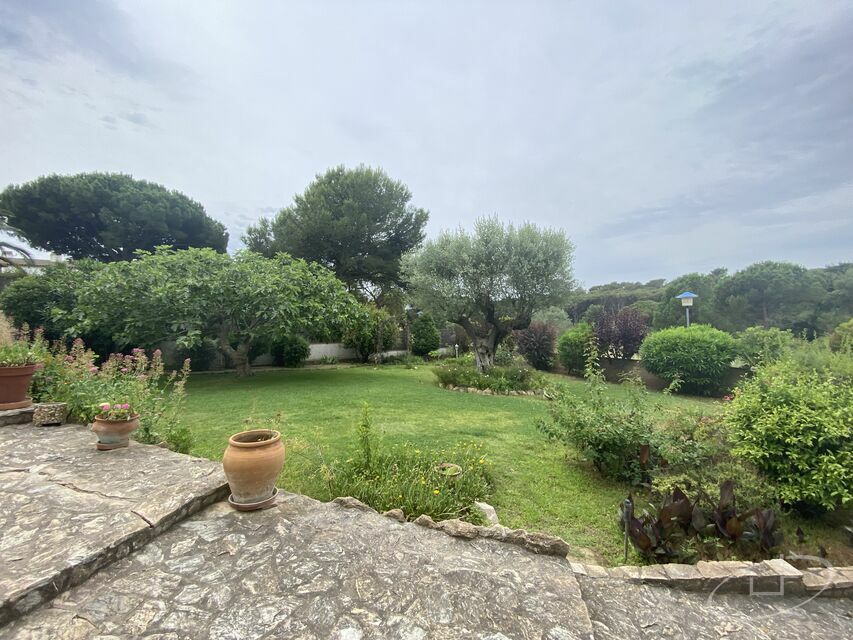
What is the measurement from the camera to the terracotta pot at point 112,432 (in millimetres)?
3557

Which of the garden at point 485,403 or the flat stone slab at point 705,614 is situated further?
the garden at point 485,403

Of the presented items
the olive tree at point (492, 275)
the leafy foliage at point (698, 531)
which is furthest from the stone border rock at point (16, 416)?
the olive tree at point (492, 275)

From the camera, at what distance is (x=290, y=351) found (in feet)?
45.5

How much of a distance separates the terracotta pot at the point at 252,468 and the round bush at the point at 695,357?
976 centimetres

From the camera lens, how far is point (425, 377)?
11555 millimetres

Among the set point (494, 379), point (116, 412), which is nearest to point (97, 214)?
point (116, 412)

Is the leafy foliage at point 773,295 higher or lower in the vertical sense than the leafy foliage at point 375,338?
higher

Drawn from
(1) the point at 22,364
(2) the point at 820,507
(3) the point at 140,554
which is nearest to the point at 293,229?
(1) the point at 22,364

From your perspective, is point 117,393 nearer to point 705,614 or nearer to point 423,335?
A: point 705,614

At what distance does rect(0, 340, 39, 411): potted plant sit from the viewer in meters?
4.58

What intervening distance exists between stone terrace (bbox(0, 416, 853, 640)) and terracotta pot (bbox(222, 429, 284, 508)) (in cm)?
13

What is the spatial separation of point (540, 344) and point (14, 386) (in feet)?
43.7

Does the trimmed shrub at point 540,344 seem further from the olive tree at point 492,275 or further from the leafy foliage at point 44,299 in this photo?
the leafy foliage at point 44,299

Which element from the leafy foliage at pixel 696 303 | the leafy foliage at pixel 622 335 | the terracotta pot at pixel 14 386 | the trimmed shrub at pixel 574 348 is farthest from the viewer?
the leafy foliage at pixel 696 303
